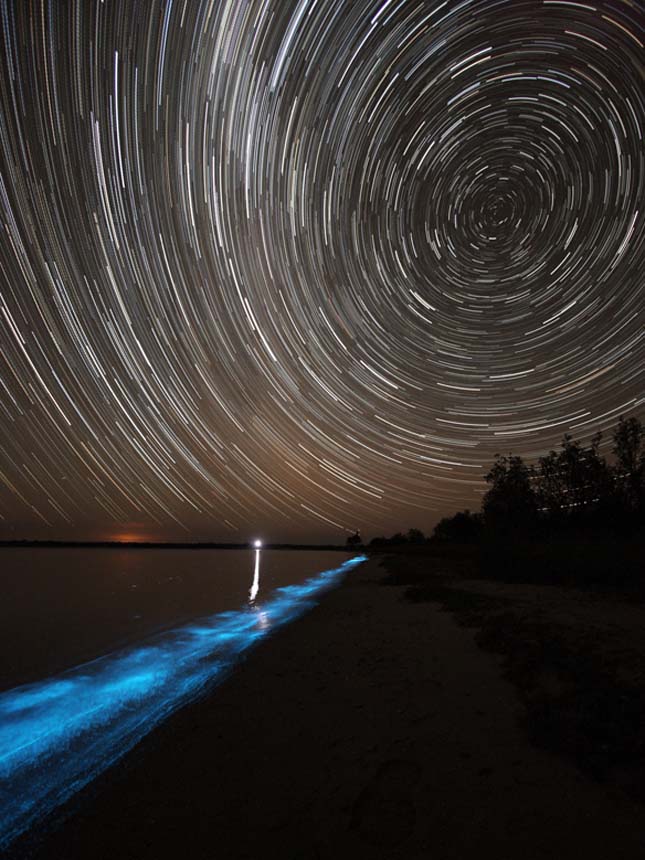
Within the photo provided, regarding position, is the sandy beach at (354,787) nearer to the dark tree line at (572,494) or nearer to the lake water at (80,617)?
the lake water at (80,617)

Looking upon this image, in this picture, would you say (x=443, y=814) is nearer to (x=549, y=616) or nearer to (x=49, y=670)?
(x=549, y=616)

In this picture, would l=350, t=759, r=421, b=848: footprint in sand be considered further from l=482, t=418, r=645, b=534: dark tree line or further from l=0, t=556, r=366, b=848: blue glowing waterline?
l=482, t=418, r=645, b=534: dark tree line

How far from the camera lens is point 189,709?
657cm

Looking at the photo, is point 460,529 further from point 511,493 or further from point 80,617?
point 80,617

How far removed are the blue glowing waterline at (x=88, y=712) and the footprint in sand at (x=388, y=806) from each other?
3323 mm

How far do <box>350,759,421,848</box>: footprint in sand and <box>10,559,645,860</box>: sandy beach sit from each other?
1 cm

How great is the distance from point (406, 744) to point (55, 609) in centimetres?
2109

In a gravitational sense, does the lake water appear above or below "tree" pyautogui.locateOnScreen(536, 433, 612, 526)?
below

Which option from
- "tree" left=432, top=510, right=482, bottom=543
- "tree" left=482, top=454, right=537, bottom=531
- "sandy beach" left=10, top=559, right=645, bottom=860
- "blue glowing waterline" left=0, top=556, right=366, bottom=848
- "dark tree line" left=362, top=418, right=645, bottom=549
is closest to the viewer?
"sandy beach" left=10, top=559, right=645, bottom=860

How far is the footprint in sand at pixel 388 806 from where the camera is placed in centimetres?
311

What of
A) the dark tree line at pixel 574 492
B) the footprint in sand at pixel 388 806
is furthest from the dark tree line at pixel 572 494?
the footprint in sand at pixel 388 806

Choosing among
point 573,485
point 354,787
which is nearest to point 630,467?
point 573,485

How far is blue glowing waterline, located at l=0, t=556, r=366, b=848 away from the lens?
182 inches

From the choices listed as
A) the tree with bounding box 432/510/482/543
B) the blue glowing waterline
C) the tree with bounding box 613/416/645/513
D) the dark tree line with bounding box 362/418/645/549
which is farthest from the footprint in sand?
the tree with bounding box 432/510/482/543
